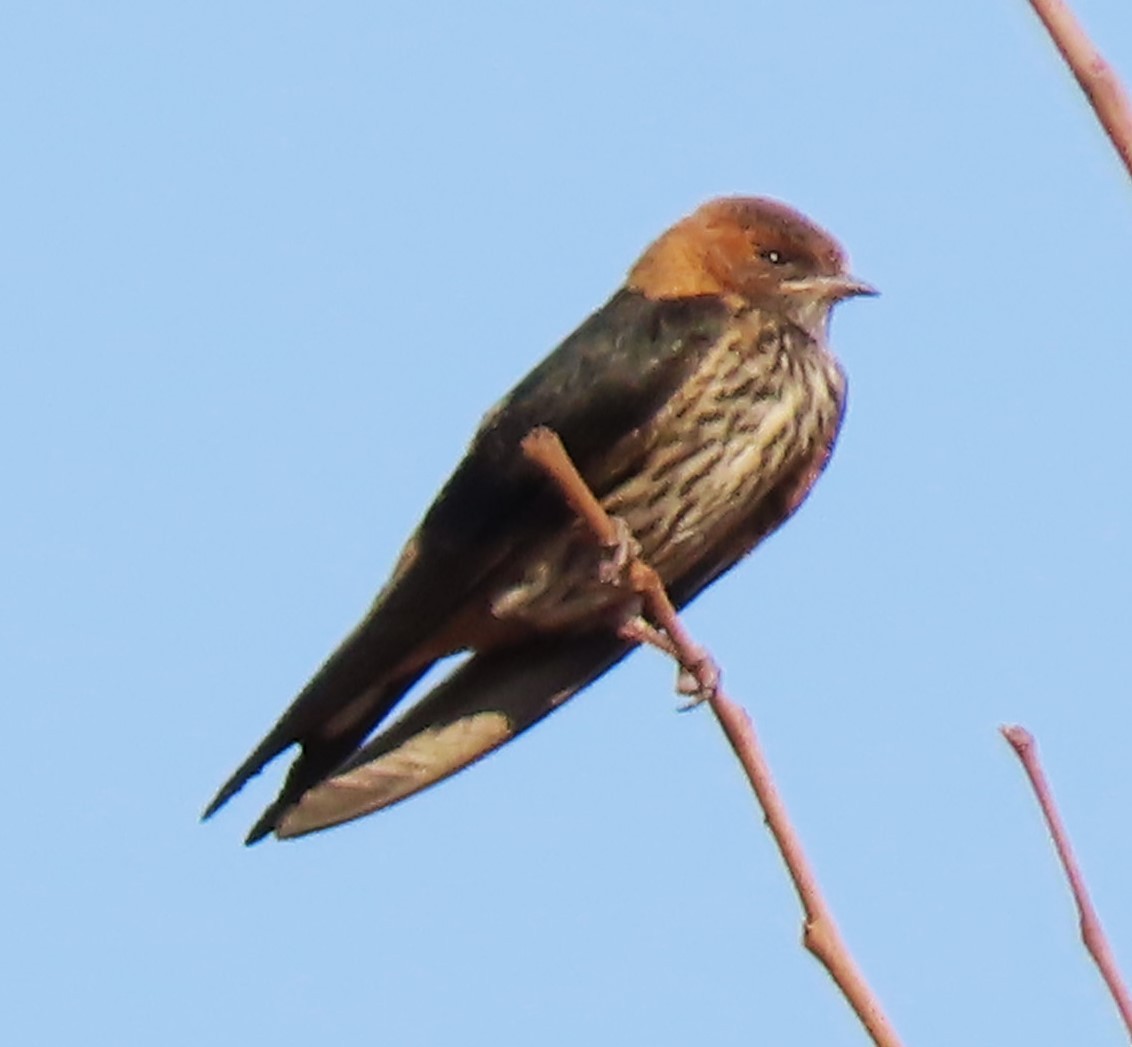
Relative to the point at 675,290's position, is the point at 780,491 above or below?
below

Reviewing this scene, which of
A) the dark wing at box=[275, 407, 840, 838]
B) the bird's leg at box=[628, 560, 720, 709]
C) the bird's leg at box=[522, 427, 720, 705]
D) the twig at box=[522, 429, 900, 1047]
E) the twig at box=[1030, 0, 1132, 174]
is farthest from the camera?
the dark wing at box=[275, 407, 840, 838]

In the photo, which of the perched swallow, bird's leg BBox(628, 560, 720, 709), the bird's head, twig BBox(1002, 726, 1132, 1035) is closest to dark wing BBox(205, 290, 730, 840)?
the perched swallow

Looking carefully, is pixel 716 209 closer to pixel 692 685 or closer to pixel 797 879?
pixel 692 685

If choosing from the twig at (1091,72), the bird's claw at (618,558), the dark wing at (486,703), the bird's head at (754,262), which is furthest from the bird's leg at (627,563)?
the bird's head at (754,262)

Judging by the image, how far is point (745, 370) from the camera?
5473mm

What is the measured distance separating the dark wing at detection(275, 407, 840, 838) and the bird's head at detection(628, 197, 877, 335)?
41 centimetres

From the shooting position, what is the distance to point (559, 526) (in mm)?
5344

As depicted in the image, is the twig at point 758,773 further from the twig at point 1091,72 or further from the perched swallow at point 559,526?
the perched swallow at point 559,526

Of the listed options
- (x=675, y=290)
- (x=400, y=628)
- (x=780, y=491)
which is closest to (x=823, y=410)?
(x=780, y=491)

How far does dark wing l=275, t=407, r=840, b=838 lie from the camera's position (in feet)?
16.7

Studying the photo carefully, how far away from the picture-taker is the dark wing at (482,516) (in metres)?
5.27

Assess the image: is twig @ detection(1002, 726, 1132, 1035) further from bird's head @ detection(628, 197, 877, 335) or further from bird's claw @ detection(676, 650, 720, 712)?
bird's head @ detection(628, 197, 877, 335)

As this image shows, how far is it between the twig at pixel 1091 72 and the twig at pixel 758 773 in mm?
784

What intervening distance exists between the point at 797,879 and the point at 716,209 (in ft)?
12.7
